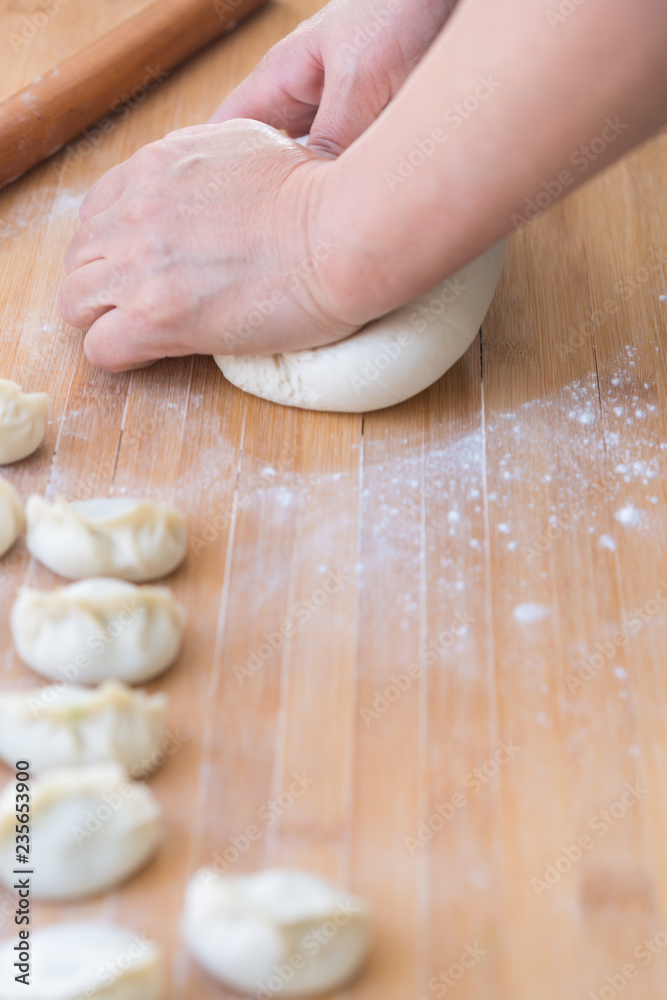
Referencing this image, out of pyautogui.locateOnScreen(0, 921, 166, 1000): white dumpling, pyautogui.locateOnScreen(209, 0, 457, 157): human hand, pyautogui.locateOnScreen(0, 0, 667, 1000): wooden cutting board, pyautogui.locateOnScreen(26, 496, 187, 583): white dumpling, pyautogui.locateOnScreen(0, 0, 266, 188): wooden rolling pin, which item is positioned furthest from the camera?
pyautogui.locateOnScreen(0, 0, 266, 188): wooden rolling pin

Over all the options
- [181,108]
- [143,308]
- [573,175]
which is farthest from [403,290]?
[181,108]

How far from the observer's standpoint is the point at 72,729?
0.92 metres

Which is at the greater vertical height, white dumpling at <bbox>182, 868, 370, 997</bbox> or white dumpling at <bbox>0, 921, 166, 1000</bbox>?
white dumpling at <bbox>0, 921, 166, 1000</bbox>

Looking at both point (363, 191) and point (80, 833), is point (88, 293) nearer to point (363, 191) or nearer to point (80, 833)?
point (363, 191)

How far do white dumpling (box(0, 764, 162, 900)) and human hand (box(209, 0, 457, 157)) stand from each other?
1035 millimetres

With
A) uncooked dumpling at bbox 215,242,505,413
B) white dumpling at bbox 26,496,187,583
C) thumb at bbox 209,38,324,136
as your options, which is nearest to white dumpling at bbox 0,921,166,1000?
white dumpling at bbox 26,496,187,583

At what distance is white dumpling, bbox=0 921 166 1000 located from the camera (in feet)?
2.43

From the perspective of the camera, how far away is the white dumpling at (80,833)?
84 centimetres

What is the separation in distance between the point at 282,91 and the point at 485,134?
24.5 inches

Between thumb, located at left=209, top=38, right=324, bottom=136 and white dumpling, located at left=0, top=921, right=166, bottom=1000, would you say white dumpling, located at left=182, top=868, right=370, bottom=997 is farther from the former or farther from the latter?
thumb, located at left=209, top=38, right=324, bottom=136

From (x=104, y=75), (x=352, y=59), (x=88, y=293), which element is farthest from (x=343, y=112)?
(x=104, y=75)

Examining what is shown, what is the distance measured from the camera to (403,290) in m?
1.16

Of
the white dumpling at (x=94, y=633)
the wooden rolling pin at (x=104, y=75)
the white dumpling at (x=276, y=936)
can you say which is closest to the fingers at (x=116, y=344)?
the white dumpling at (x=94, y=633)

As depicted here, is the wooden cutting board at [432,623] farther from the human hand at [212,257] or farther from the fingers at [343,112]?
the fingers at [343,112]
